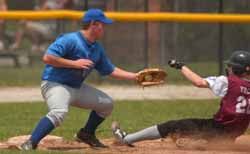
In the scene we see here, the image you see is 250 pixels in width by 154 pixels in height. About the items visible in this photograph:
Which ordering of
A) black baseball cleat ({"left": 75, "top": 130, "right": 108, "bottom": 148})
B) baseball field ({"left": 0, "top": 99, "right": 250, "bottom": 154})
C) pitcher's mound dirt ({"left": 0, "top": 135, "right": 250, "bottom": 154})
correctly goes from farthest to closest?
black baseball cleat ({"left": 75, "top": 130, "right": 108, "bottom": 148}) < baseball field ({"left": 0, "top": 99, "right": 250, "bottom": 154}) < pitcher's mound dirt ({"left": 0, "top": 135, "right": 250, "bottom": 154})

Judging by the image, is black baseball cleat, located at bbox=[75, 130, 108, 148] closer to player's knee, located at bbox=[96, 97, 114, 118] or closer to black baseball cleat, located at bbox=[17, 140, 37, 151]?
player's knee, located at bbox=[96, 97, 114, 118]

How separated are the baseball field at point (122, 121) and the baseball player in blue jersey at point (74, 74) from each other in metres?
0.29

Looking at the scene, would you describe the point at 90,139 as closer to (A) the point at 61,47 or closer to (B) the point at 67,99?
(B) the point at 67,99

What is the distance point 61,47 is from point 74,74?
A: 0.35 metres

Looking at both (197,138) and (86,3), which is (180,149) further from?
(86,3)

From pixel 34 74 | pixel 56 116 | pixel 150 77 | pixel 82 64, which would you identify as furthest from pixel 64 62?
pixel 34 74

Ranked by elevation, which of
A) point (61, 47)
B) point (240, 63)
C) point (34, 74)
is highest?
point (61, 47)

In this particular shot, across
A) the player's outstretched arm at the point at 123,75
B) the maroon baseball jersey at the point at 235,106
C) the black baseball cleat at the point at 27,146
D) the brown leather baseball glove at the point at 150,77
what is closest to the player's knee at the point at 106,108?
the player's outstretched arm at the point at 123,75

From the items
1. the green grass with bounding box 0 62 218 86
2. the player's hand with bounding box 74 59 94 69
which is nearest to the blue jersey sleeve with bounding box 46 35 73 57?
the player's hand with bounding box 74 59 94 69

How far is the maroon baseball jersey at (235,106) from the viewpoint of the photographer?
8305 millimetres

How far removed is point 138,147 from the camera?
902cm

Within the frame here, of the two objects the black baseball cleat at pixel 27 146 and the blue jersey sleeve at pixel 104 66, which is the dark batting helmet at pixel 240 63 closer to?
the blue jersey sleeve at pixel 104 66

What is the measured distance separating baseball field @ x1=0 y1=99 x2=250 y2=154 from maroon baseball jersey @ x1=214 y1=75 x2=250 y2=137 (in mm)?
286

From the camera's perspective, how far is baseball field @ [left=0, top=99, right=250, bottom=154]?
867 centimetres
